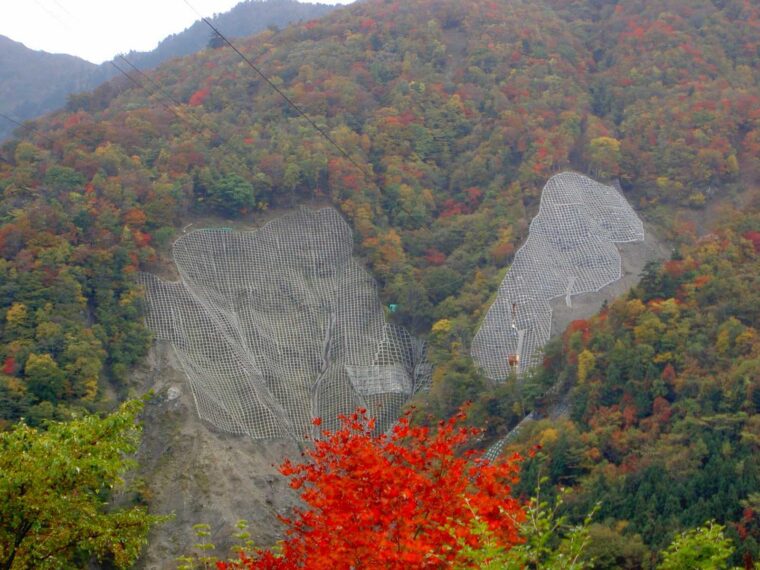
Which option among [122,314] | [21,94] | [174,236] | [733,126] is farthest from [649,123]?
[21,94]

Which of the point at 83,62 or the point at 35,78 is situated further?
the point at 83,62

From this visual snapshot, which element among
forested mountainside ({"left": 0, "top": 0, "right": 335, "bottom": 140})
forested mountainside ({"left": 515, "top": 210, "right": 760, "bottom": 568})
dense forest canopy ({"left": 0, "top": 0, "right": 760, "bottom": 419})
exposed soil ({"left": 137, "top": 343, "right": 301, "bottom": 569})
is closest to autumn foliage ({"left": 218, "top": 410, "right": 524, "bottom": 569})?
forested mountainside ({"left": 515, "top": 210, "right": 760, "bottom": 568})

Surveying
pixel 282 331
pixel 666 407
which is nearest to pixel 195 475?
pixel 282 331

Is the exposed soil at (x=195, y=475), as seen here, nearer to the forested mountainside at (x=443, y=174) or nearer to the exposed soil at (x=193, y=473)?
the exposed soil at (x=193, y=473)

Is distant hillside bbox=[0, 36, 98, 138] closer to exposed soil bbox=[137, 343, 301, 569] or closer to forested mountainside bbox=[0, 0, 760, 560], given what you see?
forested mountainside bbox=[0, 0, 760, 560]

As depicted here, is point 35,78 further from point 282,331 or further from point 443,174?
point 282,331

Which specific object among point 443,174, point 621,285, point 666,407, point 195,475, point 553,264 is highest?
point 443,174
